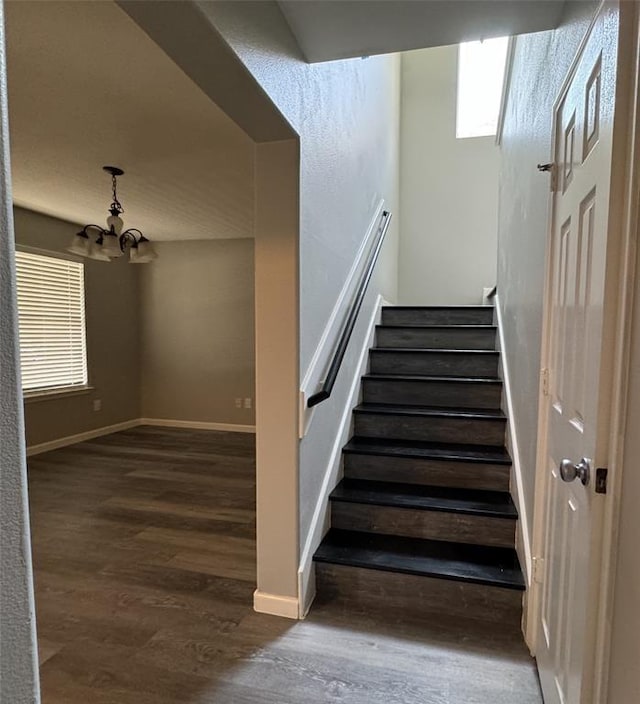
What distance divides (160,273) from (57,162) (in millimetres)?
2644

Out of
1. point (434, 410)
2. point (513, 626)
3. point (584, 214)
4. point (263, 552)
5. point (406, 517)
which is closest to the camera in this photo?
point (584, 214)

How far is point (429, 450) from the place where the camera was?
2.46 m

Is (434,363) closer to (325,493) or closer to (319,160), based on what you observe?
(325,493)

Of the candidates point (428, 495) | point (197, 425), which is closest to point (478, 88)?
point (428, 495)

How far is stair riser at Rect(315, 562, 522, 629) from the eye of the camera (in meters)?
1.84

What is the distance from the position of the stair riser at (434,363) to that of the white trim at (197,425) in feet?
8.81

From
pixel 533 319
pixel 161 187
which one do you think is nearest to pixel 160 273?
pixel 161 187

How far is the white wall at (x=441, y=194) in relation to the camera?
473cm

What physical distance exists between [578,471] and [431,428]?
5.19 ft

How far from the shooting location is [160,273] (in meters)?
5.72

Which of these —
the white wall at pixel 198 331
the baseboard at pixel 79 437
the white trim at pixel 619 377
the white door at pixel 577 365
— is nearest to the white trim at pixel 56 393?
the baseboard at pixel 79 437

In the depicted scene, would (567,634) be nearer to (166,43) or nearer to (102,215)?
(166,43)

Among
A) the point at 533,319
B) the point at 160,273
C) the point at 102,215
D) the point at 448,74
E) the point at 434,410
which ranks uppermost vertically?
the point at 448,74

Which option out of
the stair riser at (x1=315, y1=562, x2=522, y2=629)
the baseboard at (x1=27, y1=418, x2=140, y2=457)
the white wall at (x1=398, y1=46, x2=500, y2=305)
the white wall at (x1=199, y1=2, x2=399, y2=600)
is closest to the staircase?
the stair riser at (x1=315, y1=562, x2=522, y2=629)
